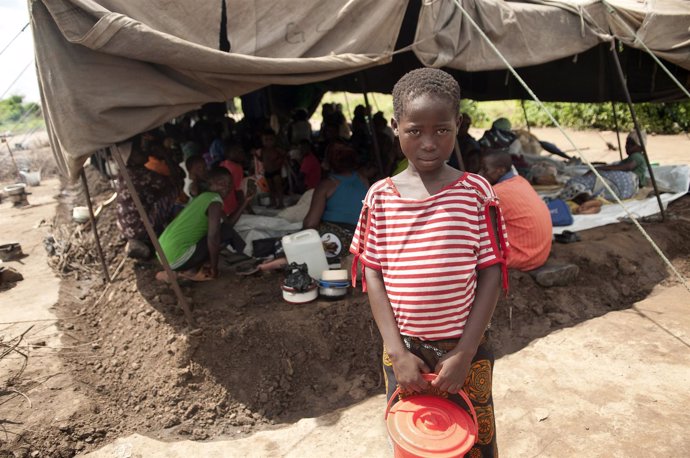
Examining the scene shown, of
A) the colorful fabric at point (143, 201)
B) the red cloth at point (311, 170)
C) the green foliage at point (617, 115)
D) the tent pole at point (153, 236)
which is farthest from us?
the green foliage at point (617, 115)

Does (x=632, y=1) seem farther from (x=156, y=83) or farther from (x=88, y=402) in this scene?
(x=88, y=402)

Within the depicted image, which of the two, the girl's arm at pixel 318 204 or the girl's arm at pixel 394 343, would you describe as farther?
the girl's arm at pixel 318 204

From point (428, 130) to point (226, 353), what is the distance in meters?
2.38

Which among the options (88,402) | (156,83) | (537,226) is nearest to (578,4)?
(537,226)

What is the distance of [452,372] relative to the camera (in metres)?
1.35

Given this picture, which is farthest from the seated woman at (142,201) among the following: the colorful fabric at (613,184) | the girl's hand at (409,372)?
the colorful fabric at (613,184)

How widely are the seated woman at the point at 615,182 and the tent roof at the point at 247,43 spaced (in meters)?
1.49

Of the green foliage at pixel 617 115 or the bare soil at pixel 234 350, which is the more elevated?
the green foliage at pixel 617 115

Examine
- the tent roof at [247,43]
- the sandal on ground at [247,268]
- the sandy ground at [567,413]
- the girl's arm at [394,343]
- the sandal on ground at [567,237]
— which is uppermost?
the tent roof at [247,43]

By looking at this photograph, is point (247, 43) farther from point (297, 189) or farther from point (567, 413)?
point (297, 189)

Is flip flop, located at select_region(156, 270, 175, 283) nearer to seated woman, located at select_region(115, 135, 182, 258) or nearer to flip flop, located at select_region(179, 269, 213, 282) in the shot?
flip flop, located at select_region(179, 269, 213, 282)

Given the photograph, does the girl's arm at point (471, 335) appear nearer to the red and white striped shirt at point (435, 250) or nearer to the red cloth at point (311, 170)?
the red and white striped shirt at point (435, 250)

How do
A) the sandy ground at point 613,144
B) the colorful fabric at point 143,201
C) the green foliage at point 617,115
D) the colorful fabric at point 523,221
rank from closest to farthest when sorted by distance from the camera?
the colorful fabric at point 523,221
the colorful fabric at point 143,201
the sandy ground at point 613,144
the green foliage at point 617,115

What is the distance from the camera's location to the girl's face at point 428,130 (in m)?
1.32
